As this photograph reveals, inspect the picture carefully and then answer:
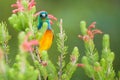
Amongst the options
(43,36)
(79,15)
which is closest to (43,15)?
(43,36)

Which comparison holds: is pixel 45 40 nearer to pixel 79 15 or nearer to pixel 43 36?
pixel 43 36

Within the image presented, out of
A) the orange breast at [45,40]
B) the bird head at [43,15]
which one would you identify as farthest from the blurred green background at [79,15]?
the bird head at [43,15]

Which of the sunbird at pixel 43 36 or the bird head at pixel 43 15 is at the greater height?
the bird head at pixel 43 15

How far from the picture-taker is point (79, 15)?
918 cm

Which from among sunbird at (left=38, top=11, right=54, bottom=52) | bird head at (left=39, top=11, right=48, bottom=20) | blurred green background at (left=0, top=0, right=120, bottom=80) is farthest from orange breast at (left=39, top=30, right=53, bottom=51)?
blurred green background at (left=0, top=0, right=120, bottom=80)

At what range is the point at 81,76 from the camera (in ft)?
25.9

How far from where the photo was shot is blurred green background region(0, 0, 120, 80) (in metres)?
8.44

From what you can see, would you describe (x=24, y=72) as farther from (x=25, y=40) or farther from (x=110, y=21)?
(x=110, y=21)

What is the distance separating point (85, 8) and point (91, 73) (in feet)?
20.0

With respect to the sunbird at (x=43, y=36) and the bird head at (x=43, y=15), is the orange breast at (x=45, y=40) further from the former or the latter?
the bird head at (x=43, y=15)

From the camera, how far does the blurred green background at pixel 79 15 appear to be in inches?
332

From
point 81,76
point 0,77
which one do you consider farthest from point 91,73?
point 81,76

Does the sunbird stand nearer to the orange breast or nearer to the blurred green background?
the orange breast

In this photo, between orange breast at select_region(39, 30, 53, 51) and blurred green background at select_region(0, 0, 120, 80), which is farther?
blurred green background at select_region(0, 0, 120, 80)
